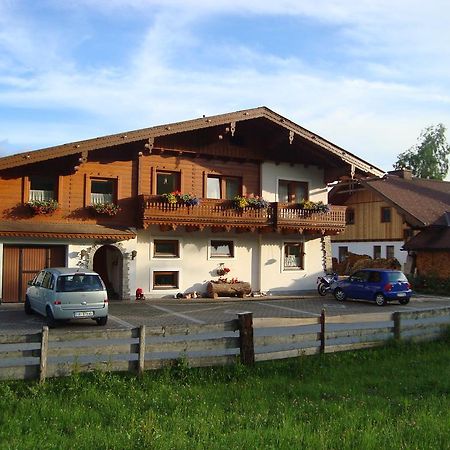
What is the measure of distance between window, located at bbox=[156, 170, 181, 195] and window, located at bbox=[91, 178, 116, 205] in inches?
79.2

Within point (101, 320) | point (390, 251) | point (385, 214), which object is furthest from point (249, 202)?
point (385, 214)

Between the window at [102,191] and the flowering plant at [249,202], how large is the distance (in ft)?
17.6

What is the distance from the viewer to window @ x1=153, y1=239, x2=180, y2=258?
976 inches

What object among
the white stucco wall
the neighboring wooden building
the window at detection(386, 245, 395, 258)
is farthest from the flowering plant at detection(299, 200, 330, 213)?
the window at detection(386, 245, 395, 258)

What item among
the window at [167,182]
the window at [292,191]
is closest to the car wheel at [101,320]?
the window at [167,182]

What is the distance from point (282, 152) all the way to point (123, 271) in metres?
9.77

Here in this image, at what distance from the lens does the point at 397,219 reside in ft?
123

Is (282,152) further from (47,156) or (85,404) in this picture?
(85,404)

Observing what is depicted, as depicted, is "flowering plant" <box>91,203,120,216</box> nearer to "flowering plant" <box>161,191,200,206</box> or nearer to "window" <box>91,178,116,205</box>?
"window" <box>91,178,116,205</box>

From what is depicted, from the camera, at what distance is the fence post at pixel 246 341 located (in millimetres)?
11242

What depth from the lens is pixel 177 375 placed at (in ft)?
34.5

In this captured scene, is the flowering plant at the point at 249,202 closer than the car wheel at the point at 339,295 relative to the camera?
Yes

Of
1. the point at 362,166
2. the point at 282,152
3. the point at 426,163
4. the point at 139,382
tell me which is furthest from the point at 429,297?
the point at 426,163

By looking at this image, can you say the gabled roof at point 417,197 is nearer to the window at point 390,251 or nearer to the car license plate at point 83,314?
the window at point 390,251
